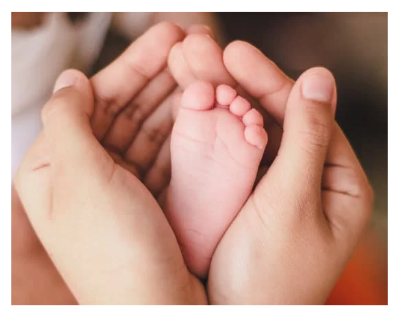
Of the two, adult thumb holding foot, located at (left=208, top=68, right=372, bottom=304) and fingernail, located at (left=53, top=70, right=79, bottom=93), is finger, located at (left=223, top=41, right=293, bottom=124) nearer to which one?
adult thumb holding foot, located at (left=208, top=68, right=372, bottom=304)

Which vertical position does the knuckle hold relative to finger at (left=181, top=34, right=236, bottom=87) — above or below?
below

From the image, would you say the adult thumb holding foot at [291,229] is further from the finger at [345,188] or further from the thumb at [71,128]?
the thumb at [71,128]

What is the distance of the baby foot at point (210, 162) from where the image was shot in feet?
1.84

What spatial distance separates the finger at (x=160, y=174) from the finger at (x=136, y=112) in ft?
0.19

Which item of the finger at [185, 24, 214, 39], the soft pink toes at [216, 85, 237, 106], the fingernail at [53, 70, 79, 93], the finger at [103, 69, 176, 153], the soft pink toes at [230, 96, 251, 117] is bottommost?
the finger at [103, 69, 176, 153]

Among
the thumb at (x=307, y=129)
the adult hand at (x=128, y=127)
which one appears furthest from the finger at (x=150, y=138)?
→ the thumb at (x=307, y=129)

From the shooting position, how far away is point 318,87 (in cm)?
60

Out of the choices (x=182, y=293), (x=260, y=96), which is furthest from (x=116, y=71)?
(x=182, y=293)

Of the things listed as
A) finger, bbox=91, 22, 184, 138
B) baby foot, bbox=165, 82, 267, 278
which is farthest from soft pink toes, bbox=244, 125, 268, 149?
finger, bbox=91, 22, 184, 138

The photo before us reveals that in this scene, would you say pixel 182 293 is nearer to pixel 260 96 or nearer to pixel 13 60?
pixel 260 96

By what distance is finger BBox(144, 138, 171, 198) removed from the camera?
702 millimetres

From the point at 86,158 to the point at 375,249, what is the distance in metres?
0.55

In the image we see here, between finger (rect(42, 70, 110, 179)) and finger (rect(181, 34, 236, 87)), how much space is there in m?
0.17

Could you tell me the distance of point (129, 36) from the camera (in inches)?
31.7
